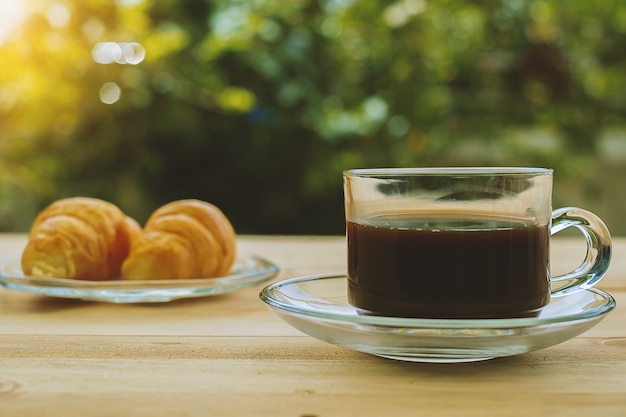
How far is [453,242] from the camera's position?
1.85 ft

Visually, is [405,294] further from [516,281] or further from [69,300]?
[69,300]

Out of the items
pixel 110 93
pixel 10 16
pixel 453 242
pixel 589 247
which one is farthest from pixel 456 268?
pixel 110 93

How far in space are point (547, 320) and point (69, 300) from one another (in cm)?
55

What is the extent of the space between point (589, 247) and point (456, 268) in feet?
0.58

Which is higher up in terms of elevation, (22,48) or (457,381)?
(22,48)

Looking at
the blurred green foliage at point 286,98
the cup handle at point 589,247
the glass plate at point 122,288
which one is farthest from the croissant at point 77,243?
the blurred green foliage at point 286,98

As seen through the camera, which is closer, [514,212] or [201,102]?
[514,212]

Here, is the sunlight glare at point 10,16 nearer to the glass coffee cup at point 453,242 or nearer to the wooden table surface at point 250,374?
the wooden table surface at point 250,374

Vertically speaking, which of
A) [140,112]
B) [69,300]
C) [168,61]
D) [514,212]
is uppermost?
[168,61]

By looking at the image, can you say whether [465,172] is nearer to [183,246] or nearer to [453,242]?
[453,242]

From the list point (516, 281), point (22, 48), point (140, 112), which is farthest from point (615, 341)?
point (140, 112)

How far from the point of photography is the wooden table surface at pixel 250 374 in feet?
1.50

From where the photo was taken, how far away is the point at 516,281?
1.88ft

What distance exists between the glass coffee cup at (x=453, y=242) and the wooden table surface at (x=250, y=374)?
48mm
